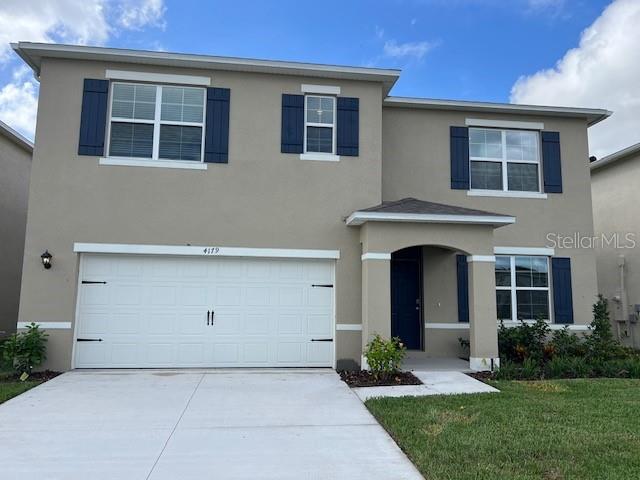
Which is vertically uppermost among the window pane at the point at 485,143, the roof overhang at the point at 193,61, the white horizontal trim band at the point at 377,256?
the roof overhang at the point at 193,61

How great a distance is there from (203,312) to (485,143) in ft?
25.1

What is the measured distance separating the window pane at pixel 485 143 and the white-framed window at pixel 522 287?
8.20 feet

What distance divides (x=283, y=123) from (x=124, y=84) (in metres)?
3.30

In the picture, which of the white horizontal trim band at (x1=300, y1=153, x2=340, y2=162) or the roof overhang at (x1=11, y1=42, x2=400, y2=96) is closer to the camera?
the roof overhang at (x1=11, y1=42, x2=400, y2=96)

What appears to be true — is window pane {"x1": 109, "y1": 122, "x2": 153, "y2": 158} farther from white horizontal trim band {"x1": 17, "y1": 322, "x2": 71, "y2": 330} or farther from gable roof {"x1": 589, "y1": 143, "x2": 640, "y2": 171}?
gable roof {"x1": 589, "y1": 143, "x2": 640, "y2": 171}

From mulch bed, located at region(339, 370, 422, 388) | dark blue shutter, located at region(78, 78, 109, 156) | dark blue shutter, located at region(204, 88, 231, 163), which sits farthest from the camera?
dark blue shutter, located at region(204, 88, 231, 163)

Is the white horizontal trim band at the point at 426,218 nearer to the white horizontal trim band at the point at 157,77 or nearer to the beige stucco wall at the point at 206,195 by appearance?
the beige stucco wall at the point at 206,195

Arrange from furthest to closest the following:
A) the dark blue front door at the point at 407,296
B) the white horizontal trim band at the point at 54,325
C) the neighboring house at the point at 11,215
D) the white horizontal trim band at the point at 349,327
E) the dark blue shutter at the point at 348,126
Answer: the neighboring house at the point at 11,215
the dark blue front door at the point at 407,296
the dark blue shutter at the point at 348,126
the white horizontal trim band at the point at 349,327
the white horizontal trim band at the point at 54,325

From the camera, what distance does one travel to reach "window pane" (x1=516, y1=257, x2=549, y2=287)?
11.2 m

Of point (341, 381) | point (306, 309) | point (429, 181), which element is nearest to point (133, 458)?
point (341, 381)

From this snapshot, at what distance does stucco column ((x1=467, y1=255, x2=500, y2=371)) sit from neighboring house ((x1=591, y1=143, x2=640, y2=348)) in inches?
242

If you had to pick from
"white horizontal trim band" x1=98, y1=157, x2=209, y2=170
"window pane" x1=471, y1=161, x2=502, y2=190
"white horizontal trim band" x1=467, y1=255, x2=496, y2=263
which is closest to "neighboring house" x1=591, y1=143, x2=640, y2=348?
"window pane" x1=471, y1=161, x2=502, y2=190

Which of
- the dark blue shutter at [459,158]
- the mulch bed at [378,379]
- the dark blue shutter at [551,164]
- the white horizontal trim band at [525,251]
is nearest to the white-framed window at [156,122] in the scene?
the mulch bed at [378,379]

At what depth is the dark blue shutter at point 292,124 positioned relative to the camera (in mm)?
9898
